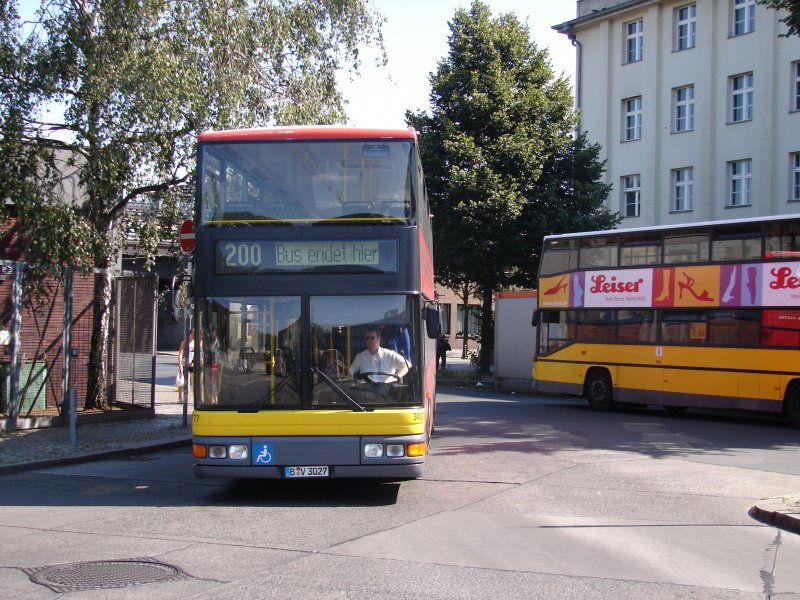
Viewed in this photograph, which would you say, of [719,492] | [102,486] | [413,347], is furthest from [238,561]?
[719,492]

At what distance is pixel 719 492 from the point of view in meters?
10.8

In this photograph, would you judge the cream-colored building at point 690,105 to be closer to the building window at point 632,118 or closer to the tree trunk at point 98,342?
the building window at point 632,118

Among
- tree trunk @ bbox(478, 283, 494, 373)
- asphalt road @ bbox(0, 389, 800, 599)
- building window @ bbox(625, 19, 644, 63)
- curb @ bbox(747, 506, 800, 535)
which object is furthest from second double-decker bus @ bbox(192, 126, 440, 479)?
building window @ bbox(625, 19, 644, 63)

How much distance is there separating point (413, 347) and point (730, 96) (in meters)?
30.3

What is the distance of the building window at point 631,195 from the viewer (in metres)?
38.7

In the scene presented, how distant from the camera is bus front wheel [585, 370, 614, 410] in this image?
22.3m

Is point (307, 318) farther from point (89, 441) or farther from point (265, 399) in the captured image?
point (89, 441)

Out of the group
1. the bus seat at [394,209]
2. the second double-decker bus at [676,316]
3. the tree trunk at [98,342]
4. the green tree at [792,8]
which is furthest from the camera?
the second double-decker bus at [676,316]

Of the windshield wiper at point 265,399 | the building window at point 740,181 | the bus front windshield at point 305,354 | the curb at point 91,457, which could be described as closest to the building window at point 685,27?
the building window at point 740,181

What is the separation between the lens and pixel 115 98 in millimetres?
14969

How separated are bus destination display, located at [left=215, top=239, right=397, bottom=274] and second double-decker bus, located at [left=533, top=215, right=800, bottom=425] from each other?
37.8 feet

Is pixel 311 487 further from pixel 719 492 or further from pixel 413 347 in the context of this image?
pixel 719 492

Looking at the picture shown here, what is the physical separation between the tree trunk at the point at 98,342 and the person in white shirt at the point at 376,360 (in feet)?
30.5

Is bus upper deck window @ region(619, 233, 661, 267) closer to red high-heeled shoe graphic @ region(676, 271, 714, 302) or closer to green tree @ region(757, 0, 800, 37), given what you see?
red high-heeled shoe graphic @ region(676, 271, 714, 302)
